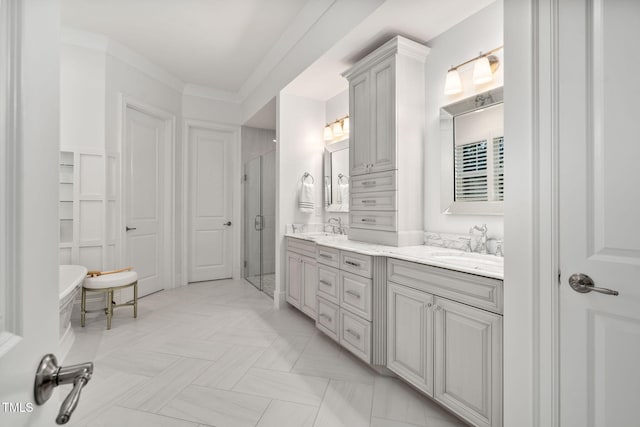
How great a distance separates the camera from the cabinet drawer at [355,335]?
212 centimetres

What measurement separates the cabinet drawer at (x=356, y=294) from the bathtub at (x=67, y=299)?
1.94m

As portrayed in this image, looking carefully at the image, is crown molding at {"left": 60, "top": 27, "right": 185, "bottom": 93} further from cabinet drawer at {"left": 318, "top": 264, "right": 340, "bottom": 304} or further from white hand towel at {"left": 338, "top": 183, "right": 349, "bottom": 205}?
cabinet drawer at {"left": 318, "top": 264, "right": 340, "bottom": 304}

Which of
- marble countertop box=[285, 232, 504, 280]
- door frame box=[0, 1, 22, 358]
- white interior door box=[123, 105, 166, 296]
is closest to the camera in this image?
door frame box=[0, 1, 22, 358]

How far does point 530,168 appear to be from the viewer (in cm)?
126

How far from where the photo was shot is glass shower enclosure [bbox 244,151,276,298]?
417 centimetres

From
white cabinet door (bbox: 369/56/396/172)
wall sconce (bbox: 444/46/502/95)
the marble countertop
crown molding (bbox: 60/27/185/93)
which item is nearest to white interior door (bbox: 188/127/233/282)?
crown molding (bbox: 60/27/185/93)

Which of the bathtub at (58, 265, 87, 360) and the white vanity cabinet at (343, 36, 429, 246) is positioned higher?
the white vanity cabinet at (343, 36, 429, 246)

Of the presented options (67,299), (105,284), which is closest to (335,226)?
(105,284)

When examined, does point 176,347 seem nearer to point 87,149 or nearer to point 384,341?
point 384,341

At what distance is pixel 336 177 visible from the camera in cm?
355

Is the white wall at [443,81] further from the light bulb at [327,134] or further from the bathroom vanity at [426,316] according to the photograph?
the light bulb at [327,134]

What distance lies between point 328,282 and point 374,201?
2.56 ft

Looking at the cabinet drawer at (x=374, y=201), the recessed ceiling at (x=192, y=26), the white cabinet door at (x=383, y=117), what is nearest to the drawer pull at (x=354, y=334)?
the cabinet drawer at (x=374, y=201)

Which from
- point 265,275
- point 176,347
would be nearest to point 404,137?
point 176,347
